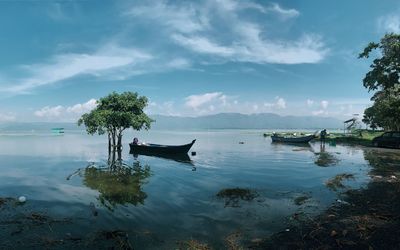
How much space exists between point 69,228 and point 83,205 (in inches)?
158

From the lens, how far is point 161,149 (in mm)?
45688

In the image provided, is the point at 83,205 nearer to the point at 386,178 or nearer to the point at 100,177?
the point at 100,177

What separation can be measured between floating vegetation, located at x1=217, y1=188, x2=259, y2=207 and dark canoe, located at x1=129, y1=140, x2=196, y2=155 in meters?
25.1

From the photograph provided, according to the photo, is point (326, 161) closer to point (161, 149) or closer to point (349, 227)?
point (161, 149)

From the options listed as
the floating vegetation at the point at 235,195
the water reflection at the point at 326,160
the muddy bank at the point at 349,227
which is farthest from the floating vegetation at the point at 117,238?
the water reflection at the point at 326,160

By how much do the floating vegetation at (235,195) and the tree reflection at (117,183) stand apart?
4.44 meters

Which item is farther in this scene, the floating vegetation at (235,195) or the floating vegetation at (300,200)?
the floating vegetation at (235,195)

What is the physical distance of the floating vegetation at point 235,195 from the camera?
17.6 m

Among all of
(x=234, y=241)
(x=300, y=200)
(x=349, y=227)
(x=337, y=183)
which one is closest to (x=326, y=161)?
(x=337, y=183)

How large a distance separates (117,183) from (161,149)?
22.6 metres

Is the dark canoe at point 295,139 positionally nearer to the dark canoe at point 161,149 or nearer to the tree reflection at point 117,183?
the dark canoe at point 161,149

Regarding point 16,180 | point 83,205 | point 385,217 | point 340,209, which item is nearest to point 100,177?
point 16,180

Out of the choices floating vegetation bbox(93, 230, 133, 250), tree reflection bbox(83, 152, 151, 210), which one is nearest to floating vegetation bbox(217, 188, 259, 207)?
tree reflection bbox(83, 152, 151, 210)

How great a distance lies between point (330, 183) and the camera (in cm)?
2200
